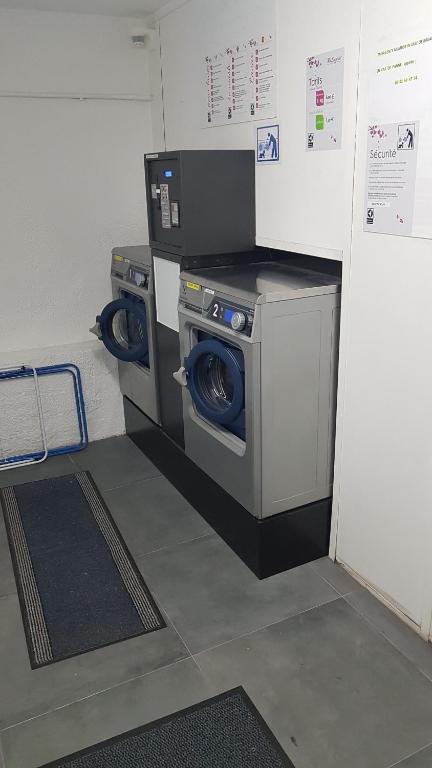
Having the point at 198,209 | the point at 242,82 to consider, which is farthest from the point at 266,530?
the point at 242,82

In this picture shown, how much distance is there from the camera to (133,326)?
13.0 ft

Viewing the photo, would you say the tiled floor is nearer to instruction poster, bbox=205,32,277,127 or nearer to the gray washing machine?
the gray washing machine

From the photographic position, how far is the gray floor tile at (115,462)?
12.3 feet

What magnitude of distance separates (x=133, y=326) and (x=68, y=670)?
222 cm

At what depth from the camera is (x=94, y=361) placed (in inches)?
164

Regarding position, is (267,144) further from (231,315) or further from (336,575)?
(336,575)

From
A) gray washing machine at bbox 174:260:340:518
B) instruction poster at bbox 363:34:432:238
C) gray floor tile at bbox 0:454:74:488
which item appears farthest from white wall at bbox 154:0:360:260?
gray floor tile at bbox 0:454:74:488

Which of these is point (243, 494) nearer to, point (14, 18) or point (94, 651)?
point (94, 651)

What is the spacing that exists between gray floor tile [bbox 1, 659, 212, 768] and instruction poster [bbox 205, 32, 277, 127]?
95.3 inches

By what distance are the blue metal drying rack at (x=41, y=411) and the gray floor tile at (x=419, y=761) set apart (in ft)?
9.33

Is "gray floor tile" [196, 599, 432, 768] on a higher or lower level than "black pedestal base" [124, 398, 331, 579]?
→ lower

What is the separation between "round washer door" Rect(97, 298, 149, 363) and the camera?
12.1 feet

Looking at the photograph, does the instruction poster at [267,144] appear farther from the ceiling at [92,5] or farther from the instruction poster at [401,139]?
the ceiling at [92,5]

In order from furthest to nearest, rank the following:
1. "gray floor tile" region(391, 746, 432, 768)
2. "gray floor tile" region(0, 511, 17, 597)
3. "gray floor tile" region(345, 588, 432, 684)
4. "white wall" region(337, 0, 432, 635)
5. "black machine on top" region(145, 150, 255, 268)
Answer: "black machine on top" region(145, 150, 255, 268), "gray floor tile" region(0, 511, 17, 597), "gray floor tile" region(345, 588, 432, 684), "white wall" region(337, 0, 432, 635), "gray floor tile" region(391, 746, 432, 768)
